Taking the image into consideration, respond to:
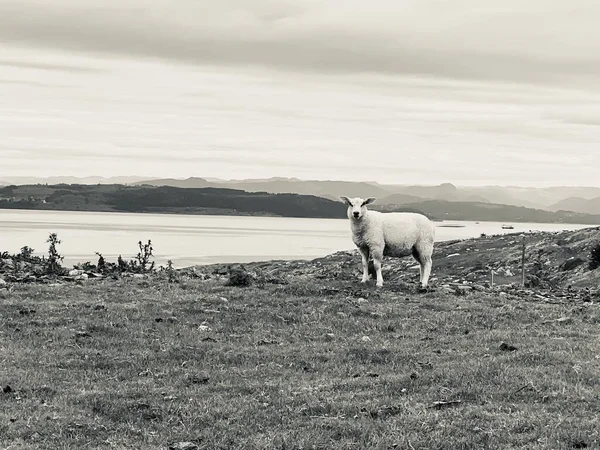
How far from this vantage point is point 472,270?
117 feet

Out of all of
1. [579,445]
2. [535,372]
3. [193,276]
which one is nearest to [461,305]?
[535,372]

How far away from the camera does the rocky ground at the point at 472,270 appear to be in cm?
2453

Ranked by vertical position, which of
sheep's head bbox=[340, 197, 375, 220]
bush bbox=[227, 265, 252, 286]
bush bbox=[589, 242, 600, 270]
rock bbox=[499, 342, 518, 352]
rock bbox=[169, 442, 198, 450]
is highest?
sheep's head bbox=[340, 197, 375, 220]

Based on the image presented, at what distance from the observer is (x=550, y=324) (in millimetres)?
18172

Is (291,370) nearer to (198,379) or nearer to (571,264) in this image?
(198,379)

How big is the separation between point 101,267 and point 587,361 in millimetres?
18373

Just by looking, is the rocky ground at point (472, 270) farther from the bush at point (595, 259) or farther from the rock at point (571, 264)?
the bush at point (595, 259)

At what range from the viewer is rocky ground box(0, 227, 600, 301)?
24.5 meters

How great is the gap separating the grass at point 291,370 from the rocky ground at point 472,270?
2.97 meters

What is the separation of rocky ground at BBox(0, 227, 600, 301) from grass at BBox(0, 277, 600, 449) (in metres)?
2.97

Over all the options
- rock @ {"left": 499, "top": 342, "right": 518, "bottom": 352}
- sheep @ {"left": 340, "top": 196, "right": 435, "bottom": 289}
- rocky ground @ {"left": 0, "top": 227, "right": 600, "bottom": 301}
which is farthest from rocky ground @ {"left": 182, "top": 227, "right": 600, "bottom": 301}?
rock @ {"left": 499, "top": 342, "right": 518, "bottom": 352}

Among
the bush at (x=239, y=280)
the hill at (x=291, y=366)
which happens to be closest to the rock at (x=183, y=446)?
the hill at (x=291, y=366)

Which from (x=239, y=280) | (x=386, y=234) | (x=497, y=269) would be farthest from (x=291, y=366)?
(x=497, y=269)

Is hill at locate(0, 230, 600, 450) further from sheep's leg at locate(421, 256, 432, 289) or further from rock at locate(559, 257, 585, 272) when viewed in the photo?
rock at locate(559, 257, 585, 272)
